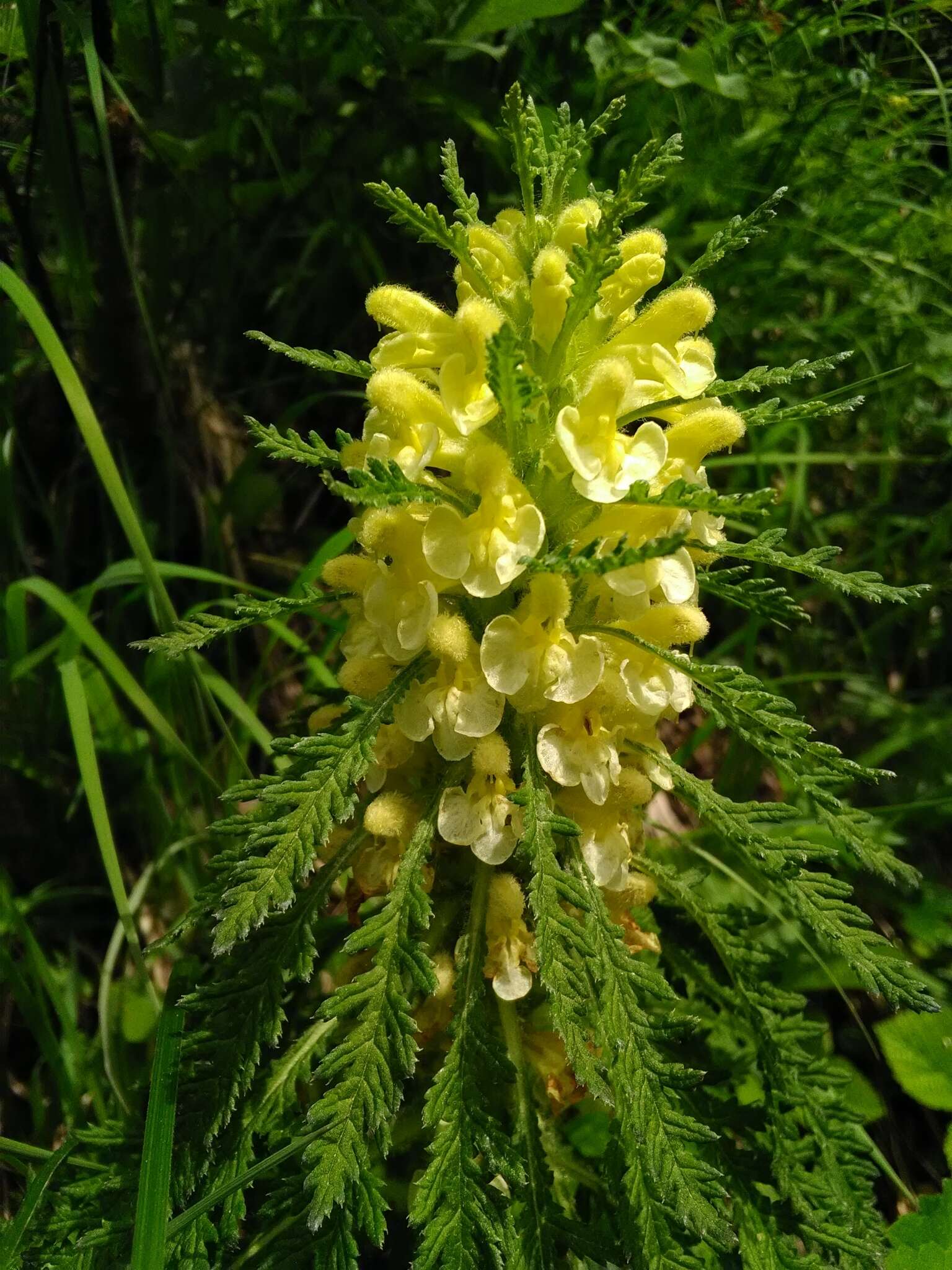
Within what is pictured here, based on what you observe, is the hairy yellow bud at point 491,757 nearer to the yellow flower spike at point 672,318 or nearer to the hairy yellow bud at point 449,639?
the hairy yellow bud at point 449,639

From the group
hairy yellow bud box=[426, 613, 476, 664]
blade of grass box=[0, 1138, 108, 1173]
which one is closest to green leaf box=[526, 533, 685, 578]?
hairy yellow bud box=[426, 613, 476, 664]

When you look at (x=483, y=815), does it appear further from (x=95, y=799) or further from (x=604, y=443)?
(x=95, y=799)

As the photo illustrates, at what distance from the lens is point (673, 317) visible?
1.07m

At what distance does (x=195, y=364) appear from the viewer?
7.45 feet

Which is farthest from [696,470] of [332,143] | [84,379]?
[84,379]

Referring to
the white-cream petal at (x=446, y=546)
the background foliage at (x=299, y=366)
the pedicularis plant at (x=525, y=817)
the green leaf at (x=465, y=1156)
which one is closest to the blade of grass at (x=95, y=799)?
the background foliage at (x=299, y=366)

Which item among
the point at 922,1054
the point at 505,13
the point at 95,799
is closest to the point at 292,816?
the point at 95,799

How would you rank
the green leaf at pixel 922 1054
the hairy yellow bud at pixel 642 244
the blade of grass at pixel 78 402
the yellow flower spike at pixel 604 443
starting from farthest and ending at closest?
the green leaf at pixel 922 1054 < the blade of grass at pixel 78 402 < the hairy yellow bud at pixel 642 244 < the yellow flower spike at pixel 604 443

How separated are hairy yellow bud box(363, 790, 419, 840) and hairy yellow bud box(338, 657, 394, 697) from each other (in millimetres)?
134

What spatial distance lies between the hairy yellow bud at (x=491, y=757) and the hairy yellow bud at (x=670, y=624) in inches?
9.2

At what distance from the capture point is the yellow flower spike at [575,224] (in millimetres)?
1042

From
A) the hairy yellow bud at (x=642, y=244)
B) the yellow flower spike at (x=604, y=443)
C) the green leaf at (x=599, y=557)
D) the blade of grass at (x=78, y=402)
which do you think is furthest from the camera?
the blade of grass at (x=78, y=402)

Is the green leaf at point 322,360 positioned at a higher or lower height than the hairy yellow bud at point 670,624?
higher

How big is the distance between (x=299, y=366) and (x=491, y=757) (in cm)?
177
